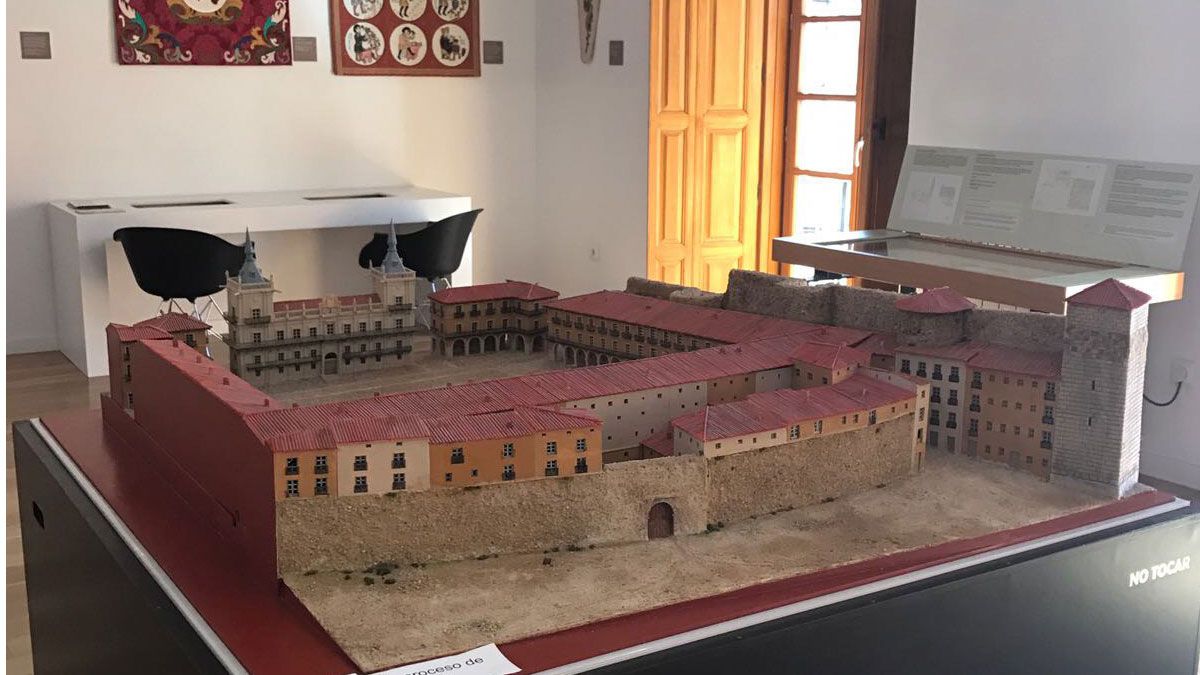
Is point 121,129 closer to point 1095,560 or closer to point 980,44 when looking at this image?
point 980,44

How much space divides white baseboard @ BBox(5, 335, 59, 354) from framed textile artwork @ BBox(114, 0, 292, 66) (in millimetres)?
1953

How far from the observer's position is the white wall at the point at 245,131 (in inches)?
313

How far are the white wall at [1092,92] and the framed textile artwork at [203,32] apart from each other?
4595 millimetres

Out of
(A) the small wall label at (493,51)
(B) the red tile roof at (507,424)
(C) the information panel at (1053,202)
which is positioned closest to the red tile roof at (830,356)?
(B) the red tile roof at (507,424)

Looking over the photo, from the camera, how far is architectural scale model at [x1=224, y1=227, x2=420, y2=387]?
3160mm

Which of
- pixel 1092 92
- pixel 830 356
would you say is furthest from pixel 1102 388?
pixel 1092 92

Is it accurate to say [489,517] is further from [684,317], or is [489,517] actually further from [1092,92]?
Answer: [1092,92]

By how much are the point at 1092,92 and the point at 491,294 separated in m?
3.61

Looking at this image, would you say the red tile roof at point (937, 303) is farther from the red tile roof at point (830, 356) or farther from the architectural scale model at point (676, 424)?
the red tile roof at point (830, 356)

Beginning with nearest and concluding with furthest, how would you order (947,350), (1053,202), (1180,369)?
(947,350)
(1180,369)
(1053,202)

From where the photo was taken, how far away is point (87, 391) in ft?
23.0

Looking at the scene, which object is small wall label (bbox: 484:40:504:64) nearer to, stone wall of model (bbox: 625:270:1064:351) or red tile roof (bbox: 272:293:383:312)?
stone wall of model (bbox: 625:270:1064:351)

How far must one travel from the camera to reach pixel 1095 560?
7.53 feet

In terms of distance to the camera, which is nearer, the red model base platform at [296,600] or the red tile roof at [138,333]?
the red model base platform at [296,600]
